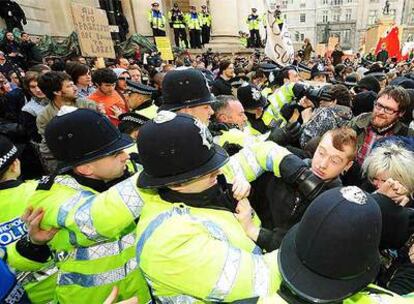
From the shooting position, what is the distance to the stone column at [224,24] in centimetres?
1709

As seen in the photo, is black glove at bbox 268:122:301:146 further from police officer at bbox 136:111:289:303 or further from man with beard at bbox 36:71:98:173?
man with beard at bbox 36:71:98:173

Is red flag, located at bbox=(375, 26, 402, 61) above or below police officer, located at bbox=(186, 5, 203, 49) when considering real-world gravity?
below

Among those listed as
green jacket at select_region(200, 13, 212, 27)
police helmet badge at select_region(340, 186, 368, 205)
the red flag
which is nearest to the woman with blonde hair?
police helmet badge at select_region(340, 186, 368, 205)

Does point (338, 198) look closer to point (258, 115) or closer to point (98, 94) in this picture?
point (258, 115)

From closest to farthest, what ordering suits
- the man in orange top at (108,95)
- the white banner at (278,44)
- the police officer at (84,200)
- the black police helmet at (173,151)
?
the black police helmet at (173,151)
the police officer at (84,200)
the man in orange top at (108,95)
the white banner at (278,44)

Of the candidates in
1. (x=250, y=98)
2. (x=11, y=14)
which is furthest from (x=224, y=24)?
(x=250, y=98)

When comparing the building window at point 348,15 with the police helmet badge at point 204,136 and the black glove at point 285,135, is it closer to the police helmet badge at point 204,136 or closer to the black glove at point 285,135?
the black glove at point 285,135

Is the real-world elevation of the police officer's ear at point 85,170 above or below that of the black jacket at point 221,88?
above

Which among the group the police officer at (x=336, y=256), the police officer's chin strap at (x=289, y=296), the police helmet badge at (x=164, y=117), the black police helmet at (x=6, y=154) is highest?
the police helmet badge at (x=164, y=117)

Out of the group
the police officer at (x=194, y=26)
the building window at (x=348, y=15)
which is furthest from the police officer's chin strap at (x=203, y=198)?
the building window at (x=348, y=15)

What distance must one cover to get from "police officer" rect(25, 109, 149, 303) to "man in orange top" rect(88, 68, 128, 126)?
2513 millimetres

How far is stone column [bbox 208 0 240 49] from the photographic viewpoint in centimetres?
1709

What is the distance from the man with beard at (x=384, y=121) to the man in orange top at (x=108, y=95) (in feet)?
9.30

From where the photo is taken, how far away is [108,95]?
13.8 feet
